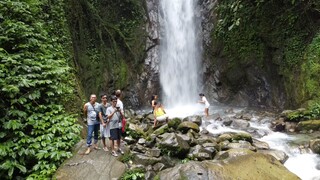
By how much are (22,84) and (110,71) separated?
10.6 meters

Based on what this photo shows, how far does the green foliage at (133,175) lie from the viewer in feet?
18.9

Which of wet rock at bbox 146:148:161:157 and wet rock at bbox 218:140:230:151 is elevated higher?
wet rock at bbox 146:148:161:157

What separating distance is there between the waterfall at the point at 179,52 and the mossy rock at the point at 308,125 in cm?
937

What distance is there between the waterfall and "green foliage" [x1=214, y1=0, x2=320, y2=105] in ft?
11.9

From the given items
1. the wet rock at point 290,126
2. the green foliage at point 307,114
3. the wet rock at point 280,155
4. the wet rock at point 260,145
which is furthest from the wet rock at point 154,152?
the green foliage at point 307,114

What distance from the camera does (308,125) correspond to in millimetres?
9914

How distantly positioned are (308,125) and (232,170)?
5.87 m

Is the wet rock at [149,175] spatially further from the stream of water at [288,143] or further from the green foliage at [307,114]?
the green foliage at [307,114]

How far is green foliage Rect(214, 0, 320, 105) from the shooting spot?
12.3 metres

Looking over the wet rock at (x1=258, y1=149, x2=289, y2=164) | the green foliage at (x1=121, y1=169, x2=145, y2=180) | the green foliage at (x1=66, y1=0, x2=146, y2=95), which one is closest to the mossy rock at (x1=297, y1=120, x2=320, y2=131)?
the wet rock at (x1=258, y1=149, x2=289, y2=164)

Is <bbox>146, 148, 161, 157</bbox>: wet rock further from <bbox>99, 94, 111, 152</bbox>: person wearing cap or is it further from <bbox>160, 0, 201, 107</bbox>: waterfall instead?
<bbox>160, 0, 201, 107</bbox>: waterfall

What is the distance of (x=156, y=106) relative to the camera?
10.9 m

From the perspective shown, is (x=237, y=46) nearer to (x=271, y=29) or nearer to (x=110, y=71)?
(x=271, y=29)

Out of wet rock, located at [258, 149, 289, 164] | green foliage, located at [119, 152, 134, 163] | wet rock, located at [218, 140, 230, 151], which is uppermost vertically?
green foliage, located at [119, 152, 134, 163]
